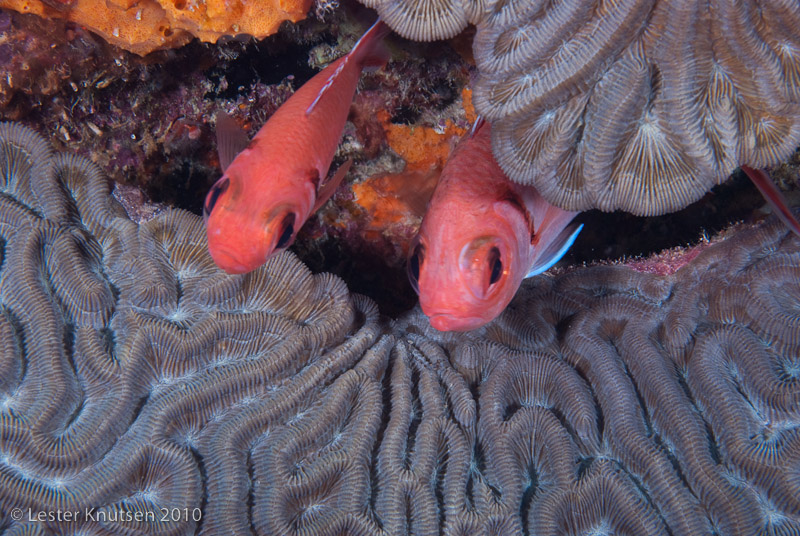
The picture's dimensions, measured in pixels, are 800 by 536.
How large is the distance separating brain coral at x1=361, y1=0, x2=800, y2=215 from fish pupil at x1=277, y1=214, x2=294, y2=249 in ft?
3.01

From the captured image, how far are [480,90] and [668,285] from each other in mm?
1815

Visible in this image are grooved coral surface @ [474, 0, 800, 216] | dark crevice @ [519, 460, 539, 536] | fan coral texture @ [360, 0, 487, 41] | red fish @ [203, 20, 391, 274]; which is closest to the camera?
grooved coral surface @ [474, 0, 800, 216]

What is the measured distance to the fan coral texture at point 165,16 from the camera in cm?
238

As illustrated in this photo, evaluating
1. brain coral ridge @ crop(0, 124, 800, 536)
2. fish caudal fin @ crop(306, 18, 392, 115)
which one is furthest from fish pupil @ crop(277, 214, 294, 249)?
fish caudal fin @ crop(306, 18, 392, 115)

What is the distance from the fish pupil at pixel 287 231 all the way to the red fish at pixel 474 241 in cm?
57

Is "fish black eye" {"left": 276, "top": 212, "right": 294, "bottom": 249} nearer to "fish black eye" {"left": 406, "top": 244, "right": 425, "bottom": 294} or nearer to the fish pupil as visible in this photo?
the fish pupil

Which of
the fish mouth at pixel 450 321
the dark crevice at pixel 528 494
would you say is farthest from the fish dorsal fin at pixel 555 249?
the dark crevice at pixel 528 494

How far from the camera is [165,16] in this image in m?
2.47

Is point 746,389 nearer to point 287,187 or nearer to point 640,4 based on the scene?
point 640,4

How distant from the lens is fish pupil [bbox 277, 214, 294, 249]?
210 centimetres

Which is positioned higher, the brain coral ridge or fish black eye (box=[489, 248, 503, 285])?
fish black eye (box=[489, 248, 503, 285])

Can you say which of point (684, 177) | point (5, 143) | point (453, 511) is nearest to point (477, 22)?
point (684, 177)

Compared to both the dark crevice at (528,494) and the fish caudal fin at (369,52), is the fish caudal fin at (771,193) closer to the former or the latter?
the dark crevice at (528,494)

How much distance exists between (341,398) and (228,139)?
1.46m
